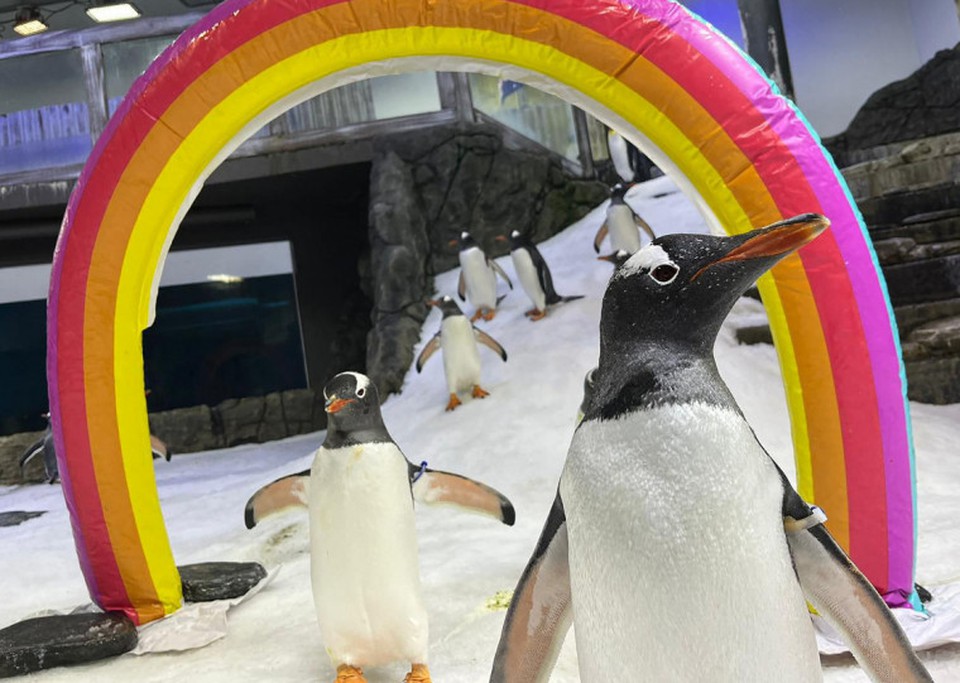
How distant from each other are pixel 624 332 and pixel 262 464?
23.3 ft

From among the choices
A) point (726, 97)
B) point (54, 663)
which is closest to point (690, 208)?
point (726, 97)

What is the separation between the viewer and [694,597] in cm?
101

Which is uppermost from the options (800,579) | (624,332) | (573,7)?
(573,7)

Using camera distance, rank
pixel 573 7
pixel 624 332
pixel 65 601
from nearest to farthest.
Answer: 1. pixel 624 332
2. pixel 573 7
3. pixel 65 601

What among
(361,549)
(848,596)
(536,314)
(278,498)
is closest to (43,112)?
(536,314)

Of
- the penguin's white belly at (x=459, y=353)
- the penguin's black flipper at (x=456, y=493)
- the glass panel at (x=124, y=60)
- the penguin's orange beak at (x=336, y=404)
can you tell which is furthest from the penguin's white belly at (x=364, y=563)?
the glass panel at (x=124, y=60)

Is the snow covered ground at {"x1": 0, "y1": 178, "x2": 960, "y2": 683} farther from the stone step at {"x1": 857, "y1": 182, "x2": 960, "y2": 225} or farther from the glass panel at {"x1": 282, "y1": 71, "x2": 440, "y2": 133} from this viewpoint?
the glass panel at {"x1": 282, "y1": 71, "x2": 440, "y2": 133}

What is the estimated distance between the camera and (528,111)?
9898 mm

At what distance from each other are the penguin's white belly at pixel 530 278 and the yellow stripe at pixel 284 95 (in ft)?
14.3

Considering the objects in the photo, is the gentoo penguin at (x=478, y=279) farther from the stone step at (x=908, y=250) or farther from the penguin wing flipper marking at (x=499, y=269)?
the stone step at (x=908, y=250)

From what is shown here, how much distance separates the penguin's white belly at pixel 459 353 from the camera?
5.79 metres

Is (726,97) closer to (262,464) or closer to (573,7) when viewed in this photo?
(573,7)

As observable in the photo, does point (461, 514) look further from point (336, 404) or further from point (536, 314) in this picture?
point (536, 314)

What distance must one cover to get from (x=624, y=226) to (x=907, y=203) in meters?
2.38
